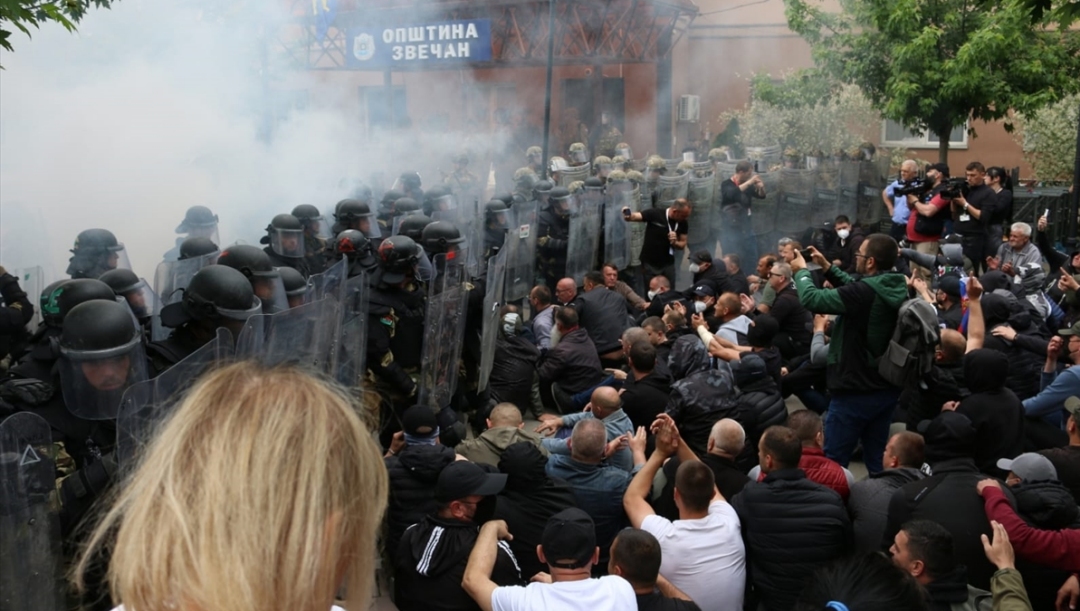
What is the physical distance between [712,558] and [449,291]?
2.93m

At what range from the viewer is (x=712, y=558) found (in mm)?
3689

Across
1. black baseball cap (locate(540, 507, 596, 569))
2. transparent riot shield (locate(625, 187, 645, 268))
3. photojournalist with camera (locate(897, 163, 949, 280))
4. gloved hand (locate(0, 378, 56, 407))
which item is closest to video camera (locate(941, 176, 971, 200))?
photojournalist with camera (locate(897, 163, 949, 280))

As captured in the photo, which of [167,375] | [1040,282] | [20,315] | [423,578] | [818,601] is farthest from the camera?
[1040,282]

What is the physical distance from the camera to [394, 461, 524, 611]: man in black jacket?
11.8ft

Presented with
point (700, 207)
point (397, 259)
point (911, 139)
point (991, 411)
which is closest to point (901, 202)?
point (700, 207)

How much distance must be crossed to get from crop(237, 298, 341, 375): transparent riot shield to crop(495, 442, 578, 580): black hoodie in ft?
2.68

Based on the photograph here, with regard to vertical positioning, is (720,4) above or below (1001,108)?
above

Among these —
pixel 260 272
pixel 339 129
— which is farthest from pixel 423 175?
→ pixel 260 272

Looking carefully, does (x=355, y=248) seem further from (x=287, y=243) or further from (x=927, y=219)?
(x=927, y=219)

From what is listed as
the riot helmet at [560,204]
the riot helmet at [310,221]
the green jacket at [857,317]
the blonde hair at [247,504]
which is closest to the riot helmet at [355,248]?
the riot helmet at [310,221]

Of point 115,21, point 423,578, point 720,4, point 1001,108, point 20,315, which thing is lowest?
point 423,578

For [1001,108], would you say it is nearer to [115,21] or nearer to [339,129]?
[339,129]

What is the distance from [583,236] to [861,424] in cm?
454

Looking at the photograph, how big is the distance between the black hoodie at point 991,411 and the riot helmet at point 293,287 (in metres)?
3.25
